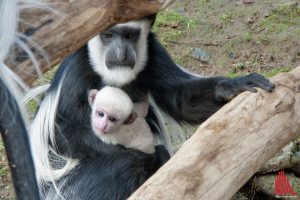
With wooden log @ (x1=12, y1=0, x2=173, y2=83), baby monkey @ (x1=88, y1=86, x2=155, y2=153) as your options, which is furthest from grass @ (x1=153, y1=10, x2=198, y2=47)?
wooden log @ (x1=12, y1=0, x2=173, y2=83)

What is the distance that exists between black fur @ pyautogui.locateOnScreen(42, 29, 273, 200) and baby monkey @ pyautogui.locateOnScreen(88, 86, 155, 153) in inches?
1.9

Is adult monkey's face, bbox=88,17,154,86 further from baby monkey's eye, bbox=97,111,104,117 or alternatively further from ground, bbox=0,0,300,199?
ground, bbox=0,0,300,199

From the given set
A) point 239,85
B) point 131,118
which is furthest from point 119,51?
point 239,85

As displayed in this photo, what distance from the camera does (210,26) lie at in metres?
5.34

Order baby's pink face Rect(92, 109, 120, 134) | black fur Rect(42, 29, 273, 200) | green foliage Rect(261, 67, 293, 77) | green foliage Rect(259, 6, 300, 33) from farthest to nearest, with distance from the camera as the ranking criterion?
green foliage Rect(259, 6, 300, 33) < green foliage Rect(261, 67, 293, 77) < black fur Rect(42, 29, 273, 200) < baby's pink face Rect(92, 109, 120, 134)

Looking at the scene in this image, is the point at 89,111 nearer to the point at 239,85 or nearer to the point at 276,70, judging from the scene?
the point at 239,85

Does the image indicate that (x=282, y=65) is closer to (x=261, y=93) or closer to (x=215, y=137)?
(x=261, y=93)

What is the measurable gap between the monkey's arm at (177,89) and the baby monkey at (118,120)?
0.16 meters

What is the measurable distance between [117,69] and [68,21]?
3.68 feet

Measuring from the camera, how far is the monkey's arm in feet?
10.4

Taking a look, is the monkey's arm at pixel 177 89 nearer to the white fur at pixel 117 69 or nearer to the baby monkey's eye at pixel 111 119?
the white fur at pixel 117 69

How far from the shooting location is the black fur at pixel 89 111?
3148mm

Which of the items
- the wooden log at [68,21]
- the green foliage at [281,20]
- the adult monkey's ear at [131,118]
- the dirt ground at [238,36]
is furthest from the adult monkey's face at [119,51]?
the green foliage at [281,20]

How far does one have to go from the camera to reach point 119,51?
3047 mm
